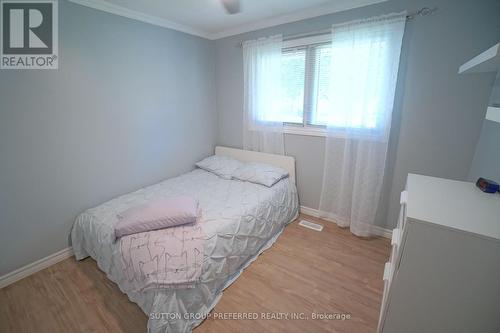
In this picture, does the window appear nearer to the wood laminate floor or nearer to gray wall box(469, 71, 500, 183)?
gray wall box(469, 71, 500, 183)

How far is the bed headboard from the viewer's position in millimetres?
2920

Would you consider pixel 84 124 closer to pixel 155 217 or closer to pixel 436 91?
pixel 155 217

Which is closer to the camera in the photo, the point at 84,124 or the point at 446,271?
the point at 446,271

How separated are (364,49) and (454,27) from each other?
0.67 m

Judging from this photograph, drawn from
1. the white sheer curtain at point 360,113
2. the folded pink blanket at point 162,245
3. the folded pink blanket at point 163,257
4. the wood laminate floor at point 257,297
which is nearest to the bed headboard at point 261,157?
the white sheer curtain at point 360,113

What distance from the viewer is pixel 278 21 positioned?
2.65m

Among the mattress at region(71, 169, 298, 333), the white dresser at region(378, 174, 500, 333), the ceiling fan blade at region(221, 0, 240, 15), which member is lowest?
the mattress at region(71, 169, 298, 333)

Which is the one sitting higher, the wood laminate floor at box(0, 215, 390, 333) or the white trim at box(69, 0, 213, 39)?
the white trim at box(69, 0, 213, 39)

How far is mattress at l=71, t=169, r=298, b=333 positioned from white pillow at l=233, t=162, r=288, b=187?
0.07m

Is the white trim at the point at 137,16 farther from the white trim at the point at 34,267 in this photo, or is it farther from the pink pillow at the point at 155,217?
the white trim at the point at 34,267

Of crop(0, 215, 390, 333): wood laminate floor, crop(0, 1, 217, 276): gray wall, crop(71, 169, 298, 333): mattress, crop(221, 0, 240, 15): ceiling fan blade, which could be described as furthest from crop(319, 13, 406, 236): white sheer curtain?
crop(0, 1, 217, 276): gray wall

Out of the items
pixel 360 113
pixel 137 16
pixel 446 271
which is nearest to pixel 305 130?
pixel 360 113

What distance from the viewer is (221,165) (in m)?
3.12

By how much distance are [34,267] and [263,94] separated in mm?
3025
